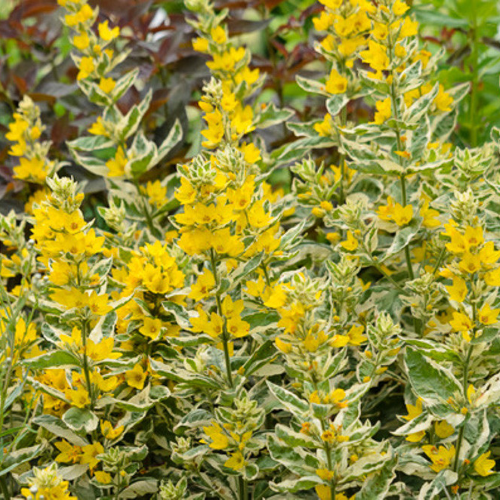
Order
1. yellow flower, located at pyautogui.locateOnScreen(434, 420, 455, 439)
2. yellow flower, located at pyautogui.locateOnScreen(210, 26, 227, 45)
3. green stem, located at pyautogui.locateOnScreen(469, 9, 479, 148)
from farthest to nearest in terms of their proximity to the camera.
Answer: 1. green stem, located at pyautogui.locateOnScreen(469, 9, 479, 148)
2. yellow flower, located at pyautogui.locateOnScreen(210, 26, 227, 45)
3. yellow flower, located at pyautogui.locateOnScreen(434, 420, 455, 439)

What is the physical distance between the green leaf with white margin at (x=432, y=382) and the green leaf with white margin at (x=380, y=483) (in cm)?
11

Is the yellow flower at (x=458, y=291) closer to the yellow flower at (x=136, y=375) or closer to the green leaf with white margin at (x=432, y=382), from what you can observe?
the green leaf with white margin at (x=432, y=382)

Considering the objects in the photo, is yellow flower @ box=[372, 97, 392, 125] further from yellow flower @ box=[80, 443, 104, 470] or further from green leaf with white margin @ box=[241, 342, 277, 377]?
yellow flower @ box=[80, 443, 104, 470]

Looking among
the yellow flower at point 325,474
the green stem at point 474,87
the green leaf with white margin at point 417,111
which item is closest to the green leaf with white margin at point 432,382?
the yellow flower at point 325,474

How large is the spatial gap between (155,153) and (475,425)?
3.36 feet

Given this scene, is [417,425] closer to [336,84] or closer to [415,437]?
[415,437]

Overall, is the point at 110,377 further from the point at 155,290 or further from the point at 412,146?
the point at 412,146

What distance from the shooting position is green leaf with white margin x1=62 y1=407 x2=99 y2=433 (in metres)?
1.35

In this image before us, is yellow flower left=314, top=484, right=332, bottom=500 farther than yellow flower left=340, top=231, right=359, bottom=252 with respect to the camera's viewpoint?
No

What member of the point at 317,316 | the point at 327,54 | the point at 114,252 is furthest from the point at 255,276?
the point at 327,54

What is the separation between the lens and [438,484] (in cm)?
127

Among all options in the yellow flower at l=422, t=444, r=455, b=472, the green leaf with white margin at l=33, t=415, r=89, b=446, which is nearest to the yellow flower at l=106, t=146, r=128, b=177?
the green leaf with white margin at l=33, t=415, r=89, b=446

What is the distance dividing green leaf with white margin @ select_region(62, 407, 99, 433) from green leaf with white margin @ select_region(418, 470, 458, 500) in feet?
1.92

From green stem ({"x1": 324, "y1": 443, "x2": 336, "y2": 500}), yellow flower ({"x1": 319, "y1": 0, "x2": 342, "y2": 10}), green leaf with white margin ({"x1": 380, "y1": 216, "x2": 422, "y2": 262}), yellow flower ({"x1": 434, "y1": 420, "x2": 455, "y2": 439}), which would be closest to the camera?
green stem ({"x1": 324, "y1": 443, "x2": 336, "y2": 500})
